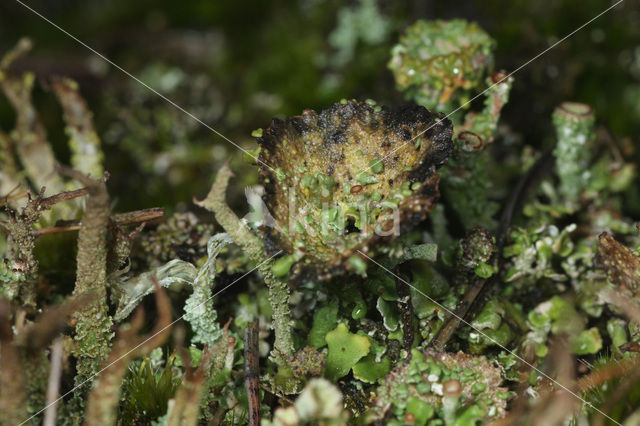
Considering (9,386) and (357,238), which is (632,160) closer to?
(357,238)

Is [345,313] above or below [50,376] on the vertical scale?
below

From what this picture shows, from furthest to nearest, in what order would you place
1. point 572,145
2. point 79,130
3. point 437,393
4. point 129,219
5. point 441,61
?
point 79,130
point 572,145
point 441,61
point 129,219
point 437,393

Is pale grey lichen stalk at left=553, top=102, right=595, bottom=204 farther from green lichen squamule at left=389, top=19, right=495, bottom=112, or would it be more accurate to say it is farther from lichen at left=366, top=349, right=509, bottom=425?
lichen at left=366, top=349, right=509, bottom=425

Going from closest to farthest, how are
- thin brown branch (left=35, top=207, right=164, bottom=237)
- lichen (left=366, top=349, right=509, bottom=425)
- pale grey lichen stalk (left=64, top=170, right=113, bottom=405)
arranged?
lichen (left=366, top=349, right=509, bottom=425)
pale grey lichen stalk (left=64, top=170, right=113, bottom=405)
thin brown branch (left=35, top=207, right=164, bottom=237)

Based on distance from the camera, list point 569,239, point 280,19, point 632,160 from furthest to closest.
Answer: point 280,19, point 632,160, point 569,239

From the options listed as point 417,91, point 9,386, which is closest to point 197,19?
point 417,91

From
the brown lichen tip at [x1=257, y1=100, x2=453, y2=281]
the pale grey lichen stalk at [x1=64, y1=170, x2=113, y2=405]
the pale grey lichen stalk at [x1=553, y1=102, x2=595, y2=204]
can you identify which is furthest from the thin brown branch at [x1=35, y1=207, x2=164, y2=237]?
the pale grey lichen stalk at [x1=553, y1=102, x2=595, y2=204]

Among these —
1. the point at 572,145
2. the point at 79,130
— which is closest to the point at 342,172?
the point at 572,145

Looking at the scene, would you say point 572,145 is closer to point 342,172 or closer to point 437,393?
point 342,172
